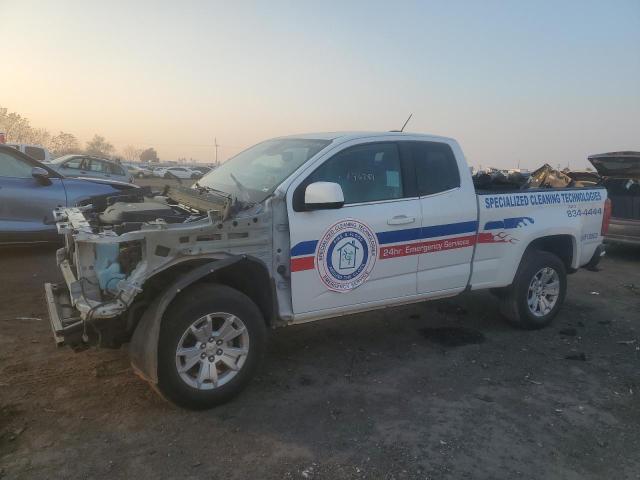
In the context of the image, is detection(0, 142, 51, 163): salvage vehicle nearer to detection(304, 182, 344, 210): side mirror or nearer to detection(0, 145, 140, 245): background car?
detection(0, 145, 140, 245): background car

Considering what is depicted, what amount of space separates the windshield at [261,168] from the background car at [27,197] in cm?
286

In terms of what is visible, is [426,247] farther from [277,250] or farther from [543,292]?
[543,292]

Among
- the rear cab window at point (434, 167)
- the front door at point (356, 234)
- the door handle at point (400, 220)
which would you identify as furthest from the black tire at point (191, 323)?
the rear cab window at point (434, 167)

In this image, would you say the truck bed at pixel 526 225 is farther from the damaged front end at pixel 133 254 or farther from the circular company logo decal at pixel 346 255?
the damaged front end at pixel 133 254

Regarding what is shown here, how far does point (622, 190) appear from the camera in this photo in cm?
998

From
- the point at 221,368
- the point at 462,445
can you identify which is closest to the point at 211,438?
the point at 221,368

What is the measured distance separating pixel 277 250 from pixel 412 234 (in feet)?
4.05

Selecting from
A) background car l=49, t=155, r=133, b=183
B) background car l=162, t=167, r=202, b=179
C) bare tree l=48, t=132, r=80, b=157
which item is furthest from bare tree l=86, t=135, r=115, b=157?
background car l=49, t=155, r=133, b=183

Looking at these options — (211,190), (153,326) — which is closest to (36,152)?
(211,190)

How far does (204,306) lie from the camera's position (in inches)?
133

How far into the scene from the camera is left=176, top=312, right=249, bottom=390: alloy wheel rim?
11.2ft

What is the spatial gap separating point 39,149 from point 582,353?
1656 cm

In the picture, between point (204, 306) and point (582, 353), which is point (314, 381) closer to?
point (204, 306)

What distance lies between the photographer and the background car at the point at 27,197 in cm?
710
